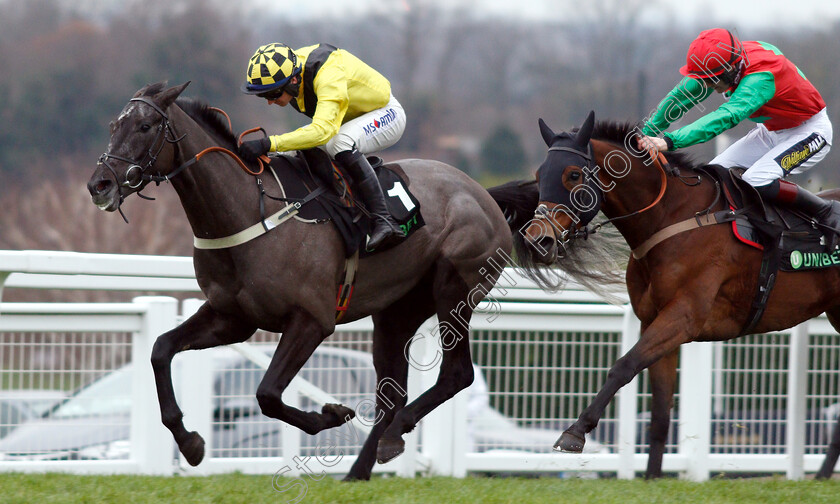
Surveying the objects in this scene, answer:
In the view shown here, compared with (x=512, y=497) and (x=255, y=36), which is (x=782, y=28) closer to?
(x=255, y=36)

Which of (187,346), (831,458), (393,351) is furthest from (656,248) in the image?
(187,346)

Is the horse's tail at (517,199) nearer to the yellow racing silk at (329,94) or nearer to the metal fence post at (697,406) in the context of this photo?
the yellow racing silk at (329,94)

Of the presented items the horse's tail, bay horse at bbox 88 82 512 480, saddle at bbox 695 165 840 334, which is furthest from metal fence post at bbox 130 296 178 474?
saddle at bbox 695 165 840 334

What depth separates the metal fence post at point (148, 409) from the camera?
559 centimetres

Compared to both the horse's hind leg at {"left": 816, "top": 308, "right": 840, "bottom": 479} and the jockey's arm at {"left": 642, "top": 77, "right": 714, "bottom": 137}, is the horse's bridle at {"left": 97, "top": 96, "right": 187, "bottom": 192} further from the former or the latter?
the horse's hind leg at {"left": 816, "top": 308, "right": 840, "bottom": 479}

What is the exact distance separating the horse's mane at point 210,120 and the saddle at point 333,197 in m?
0.25

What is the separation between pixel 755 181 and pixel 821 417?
240 centimetres

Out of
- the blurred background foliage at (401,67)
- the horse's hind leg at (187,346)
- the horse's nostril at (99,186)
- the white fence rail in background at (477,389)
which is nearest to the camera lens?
the horse's nostril at (99,186)

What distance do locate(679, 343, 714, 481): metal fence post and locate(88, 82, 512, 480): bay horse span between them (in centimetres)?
164

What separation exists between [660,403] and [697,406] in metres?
0.93

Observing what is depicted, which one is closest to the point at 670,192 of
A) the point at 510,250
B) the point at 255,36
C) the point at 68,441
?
the point at 510,250

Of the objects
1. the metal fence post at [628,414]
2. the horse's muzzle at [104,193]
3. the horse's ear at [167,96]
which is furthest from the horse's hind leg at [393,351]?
the horse's muzzle at [104,193]

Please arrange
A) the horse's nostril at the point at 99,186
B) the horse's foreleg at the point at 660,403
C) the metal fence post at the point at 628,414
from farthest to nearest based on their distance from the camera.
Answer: the metal fence post at the point at 628,414 → the horse's foreleg at the point at 660,403 → the horse's nostril at the point at 99,186

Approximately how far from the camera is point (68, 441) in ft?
18.4
